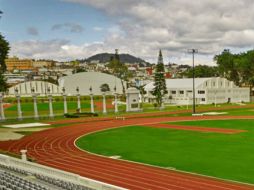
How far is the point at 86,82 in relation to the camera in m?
140

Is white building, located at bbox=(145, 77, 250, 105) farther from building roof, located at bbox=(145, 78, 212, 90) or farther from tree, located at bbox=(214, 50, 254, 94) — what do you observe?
tree, located at bbox=(214, 50, 254, 94)

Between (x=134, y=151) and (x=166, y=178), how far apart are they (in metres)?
10.2

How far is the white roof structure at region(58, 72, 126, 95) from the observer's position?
5389 inches

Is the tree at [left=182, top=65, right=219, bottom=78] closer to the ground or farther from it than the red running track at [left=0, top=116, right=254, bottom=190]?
farther from it

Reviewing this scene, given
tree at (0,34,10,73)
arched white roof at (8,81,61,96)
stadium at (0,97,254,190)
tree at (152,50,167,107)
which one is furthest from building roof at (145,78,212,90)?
tree at (0,34,10,73)

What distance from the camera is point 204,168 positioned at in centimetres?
2459

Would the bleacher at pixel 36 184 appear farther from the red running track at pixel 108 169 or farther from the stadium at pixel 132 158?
the red running track at pixel 108 169

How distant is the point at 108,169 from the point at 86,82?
116 metres

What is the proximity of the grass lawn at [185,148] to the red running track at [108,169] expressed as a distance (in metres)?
1.54

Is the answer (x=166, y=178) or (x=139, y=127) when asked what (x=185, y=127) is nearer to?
(x=139, y=127)

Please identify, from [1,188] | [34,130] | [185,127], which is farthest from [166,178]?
[34,130]

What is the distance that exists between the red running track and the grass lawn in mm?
1544

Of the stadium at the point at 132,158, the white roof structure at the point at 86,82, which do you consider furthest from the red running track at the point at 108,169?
the white roof structure at the point at 86,82

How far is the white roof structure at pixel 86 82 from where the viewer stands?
137 metres
